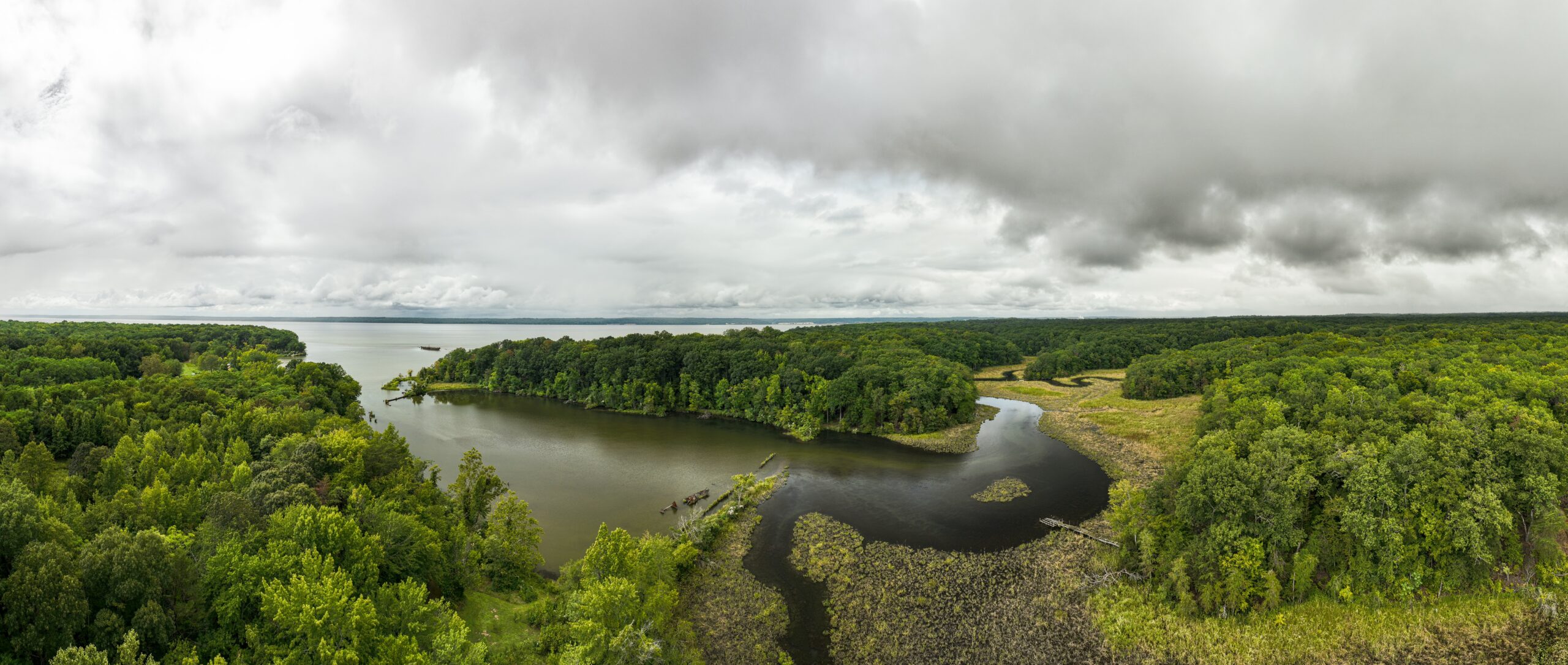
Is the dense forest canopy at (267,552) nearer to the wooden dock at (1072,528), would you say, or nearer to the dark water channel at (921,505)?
the dark water channel at (921,505)

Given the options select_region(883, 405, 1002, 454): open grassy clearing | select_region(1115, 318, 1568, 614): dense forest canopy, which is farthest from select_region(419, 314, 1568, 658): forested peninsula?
select_region(883, 405, 1002, 454): open grassy clearing

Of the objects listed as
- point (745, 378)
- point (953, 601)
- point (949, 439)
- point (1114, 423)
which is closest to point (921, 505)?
point (953, 601)

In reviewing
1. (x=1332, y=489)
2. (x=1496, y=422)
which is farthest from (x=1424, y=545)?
(x=1496, y=422)

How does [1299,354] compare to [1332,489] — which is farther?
[1299,354]

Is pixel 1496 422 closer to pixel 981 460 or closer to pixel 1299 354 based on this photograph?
pixel 981 460

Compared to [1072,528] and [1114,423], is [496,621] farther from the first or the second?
[1114,423]

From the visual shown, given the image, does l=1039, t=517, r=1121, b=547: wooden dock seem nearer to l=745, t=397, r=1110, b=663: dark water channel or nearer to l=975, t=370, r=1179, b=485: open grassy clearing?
l=745, t=397, r=1110, b=663: dark water channel
